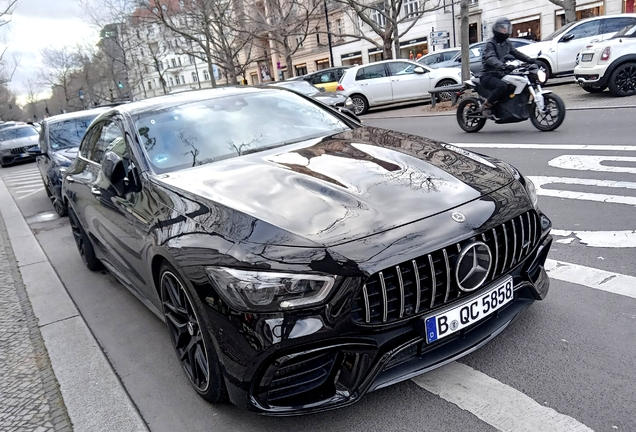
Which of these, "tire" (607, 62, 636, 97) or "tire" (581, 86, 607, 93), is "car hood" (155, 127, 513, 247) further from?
"tire" (581, 86, 607, 93)

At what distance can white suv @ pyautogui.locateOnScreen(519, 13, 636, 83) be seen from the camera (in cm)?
1404

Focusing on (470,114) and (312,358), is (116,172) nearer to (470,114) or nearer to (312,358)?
(312,358)

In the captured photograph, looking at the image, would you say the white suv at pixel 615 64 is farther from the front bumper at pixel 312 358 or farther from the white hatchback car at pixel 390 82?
the front bumper at pixel 312 358

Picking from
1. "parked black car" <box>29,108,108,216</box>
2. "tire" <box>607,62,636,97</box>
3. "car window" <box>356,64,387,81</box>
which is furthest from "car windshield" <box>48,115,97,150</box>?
"tire" <box>607,62,636,97</box>

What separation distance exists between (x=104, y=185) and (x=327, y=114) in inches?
74.2

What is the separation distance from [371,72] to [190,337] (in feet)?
54.0

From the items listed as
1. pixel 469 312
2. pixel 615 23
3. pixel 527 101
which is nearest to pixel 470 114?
pixel 527 101

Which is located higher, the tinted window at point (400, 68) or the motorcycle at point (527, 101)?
the tinted window at point (400, 68)

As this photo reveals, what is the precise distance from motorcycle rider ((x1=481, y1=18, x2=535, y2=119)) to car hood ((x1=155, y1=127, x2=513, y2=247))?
6057 mm

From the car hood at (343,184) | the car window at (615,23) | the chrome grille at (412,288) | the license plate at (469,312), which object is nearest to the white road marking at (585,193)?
the car hood at (343,184)

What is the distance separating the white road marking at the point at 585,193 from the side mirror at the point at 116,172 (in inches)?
175

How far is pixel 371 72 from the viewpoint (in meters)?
18.2

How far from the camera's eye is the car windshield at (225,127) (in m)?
3.62

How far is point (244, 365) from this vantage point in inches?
92.9
